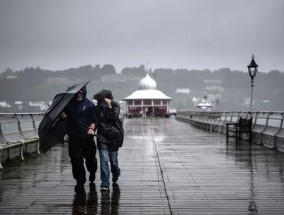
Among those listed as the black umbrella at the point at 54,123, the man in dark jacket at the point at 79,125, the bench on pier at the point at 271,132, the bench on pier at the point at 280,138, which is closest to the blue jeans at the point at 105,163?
the man in dark jacket at the point at 79,125

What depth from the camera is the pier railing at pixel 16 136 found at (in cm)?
1234

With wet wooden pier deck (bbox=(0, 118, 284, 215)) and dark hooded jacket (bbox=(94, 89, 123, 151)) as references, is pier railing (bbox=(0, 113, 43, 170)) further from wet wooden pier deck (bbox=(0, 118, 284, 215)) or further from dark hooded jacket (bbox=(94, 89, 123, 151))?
dark hooded jacket (bbox=(94, 89, 123, 151))

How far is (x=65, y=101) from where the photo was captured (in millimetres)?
8047

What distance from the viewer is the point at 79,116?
8211 mm

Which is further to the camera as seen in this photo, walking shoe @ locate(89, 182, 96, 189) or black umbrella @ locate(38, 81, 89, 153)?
walking shoe @ locate(89, 182, 96, 189)

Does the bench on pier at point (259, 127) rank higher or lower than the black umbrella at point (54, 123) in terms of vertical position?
lower

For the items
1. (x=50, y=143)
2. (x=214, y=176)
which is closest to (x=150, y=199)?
(x=50, y=143)

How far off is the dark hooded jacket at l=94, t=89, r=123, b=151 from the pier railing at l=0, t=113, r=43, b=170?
351cm

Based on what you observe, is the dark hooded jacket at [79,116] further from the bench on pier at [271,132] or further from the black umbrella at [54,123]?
the bench on pier at [271,132]

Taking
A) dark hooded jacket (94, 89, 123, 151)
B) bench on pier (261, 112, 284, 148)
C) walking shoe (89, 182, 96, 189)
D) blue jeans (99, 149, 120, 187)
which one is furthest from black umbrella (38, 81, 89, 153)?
bench on pier (261, 112, 284, 148)

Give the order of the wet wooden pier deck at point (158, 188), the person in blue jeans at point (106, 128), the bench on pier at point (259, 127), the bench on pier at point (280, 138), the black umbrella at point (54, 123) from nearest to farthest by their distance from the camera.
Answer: the wet wooden pier deck at point (158, 188) → the black umbrella at point (54, 123) → the person in blue jeans at point (106, 128) → the bench on pier at point (280, 138) → the bench on pier at point (259, 127)

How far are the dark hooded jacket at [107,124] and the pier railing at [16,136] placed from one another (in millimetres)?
3511

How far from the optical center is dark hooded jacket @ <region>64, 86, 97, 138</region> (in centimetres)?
822

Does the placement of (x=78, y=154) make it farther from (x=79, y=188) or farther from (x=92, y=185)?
(x=92, y=185)
